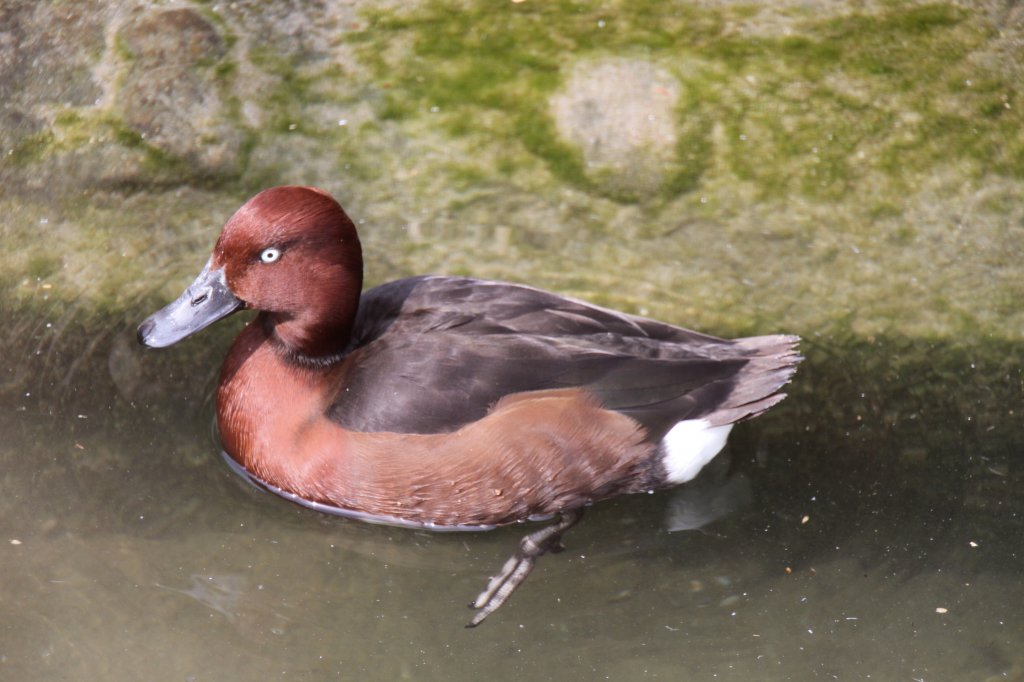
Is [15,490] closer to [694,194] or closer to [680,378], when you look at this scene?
[680,378]

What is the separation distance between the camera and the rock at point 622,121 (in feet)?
15.9

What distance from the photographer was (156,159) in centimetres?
477

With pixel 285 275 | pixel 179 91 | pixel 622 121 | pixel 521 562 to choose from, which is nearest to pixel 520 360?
pixel 521 562

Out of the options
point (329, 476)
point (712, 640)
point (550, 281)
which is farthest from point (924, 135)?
point (329, 476)

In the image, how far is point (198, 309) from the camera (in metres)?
3.64

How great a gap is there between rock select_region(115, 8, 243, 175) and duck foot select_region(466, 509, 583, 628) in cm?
193

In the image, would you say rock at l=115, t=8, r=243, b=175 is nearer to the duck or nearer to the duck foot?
the duck

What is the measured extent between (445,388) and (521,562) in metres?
0.56

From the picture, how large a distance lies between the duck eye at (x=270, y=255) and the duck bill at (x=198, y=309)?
15cm

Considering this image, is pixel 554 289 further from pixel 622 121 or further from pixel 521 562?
pixel 521 562

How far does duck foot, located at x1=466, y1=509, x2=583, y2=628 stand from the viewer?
3.54 meters

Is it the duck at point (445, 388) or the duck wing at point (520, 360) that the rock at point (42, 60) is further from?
the duck wing at point (520, 360)

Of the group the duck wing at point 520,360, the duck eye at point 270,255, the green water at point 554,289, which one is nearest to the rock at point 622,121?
the green water at point 554,289

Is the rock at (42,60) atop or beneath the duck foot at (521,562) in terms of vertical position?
atop
